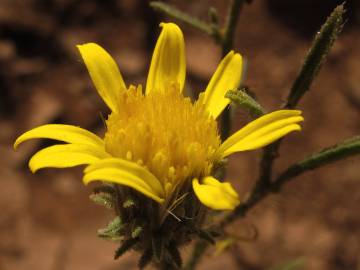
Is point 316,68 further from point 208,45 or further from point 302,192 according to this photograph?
point 208,45

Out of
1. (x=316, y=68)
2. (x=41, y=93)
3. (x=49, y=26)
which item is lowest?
(x=41, y=93)

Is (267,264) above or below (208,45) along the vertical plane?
below

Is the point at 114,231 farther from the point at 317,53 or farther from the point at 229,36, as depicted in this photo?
the point at 229,36

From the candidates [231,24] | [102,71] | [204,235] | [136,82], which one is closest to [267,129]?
[204,235]

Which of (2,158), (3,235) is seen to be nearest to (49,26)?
(2,158)

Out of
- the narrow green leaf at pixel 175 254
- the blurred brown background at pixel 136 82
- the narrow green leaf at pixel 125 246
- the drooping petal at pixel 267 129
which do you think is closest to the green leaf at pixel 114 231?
the narrow green leaf at pixel 125 246

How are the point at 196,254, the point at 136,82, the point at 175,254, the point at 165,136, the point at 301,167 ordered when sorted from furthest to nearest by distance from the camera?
the point at 136,82 → the point at 196,254 → the point at 301,167 → the point at 175,254 → the point at 165,136
